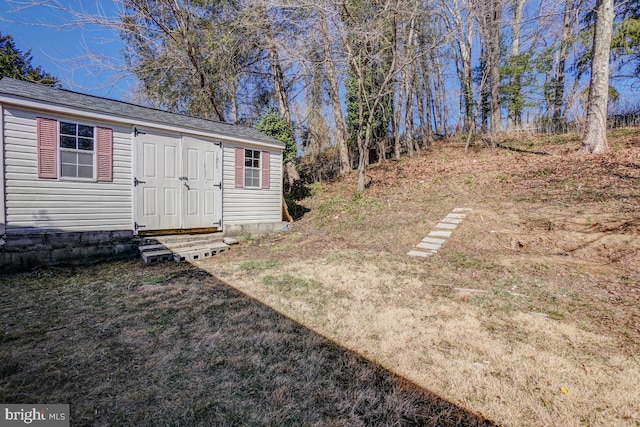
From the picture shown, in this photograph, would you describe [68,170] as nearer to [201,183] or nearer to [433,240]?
[201,183]

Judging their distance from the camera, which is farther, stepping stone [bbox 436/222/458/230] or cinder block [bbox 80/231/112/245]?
stepping stone [bbox 436/222/458/230]

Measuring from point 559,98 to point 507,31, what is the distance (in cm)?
479

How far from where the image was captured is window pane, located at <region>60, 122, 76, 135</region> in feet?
17.0

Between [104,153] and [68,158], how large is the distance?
1.82 feet

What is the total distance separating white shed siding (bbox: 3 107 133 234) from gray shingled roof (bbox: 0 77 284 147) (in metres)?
0.28

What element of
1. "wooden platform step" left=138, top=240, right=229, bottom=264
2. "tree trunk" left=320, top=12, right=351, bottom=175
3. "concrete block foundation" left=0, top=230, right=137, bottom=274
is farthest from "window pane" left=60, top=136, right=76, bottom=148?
"tree trunk" left=320, top=12, right=351, bottom=175

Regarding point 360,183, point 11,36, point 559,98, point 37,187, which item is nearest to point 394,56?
point 360,183

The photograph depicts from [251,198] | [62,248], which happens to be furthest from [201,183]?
[62,248]

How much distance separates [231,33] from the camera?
35.0 feet

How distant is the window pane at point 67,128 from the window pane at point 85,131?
0.28 feet

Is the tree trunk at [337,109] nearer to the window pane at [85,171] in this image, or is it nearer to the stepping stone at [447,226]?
the stepping stone at [447,226]

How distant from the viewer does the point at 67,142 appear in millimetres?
5246

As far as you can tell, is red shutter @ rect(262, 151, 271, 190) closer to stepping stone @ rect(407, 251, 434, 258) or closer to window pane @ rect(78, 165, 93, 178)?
window pane @ rect(78, 165, 93, 178)

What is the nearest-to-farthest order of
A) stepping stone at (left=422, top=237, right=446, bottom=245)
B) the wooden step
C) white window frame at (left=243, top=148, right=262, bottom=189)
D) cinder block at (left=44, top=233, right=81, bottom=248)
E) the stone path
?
cinder block at (left=44, top=233, right=81, bottom=248) → the wooden step → the stone path → stepping stone at (left=422, top=237, right=446, bottom=245) → white window frame at (left=243, top=148, right=262, bottom=189)
